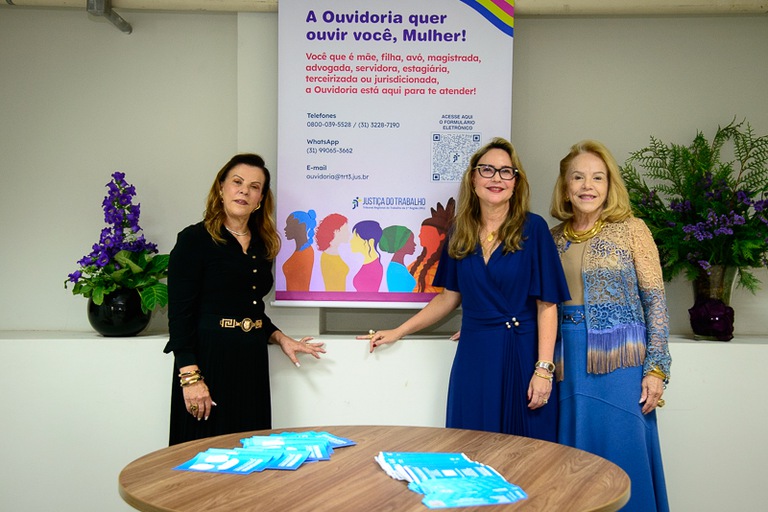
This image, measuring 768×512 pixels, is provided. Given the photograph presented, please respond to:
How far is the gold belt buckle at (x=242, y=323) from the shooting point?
2877 mm

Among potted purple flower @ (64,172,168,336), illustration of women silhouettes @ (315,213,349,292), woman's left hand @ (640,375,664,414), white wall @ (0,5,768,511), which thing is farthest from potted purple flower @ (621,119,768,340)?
potted purple flower @ (64,172,168,336)

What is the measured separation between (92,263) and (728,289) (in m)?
3.06

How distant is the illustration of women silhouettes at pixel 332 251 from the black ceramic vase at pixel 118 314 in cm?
90

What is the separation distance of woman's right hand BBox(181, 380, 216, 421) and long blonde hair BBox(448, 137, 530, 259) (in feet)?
3.54

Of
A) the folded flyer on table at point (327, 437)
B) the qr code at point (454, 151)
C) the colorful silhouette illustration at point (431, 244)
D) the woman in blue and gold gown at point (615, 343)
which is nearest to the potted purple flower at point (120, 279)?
the colorful silhouette illustration at point (431, 244)

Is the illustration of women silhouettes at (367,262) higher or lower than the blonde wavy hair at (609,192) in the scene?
lower

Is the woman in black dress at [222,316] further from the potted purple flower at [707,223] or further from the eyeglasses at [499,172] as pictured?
the potted purple flower at [707,223]

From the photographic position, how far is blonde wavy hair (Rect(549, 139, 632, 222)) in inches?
112

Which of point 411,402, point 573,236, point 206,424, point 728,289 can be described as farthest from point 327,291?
point 728,289

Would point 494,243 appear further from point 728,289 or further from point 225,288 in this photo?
point 728,289

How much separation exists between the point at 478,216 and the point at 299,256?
1.01 metres

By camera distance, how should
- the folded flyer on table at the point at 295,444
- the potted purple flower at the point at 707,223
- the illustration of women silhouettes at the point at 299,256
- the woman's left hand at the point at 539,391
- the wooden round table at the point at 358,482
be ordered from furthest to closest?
the illustration of women silhouettes at the point at 299,256 → the potted purple flower at the point at 707,223 → the woman's left hand at the point at 539,391 → the folded flyer on table at the point at 295,444 → the wooden round table at the point at 358,482

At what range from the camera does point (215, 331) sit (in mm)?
2850

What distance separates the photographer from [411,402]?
336 centimetres
